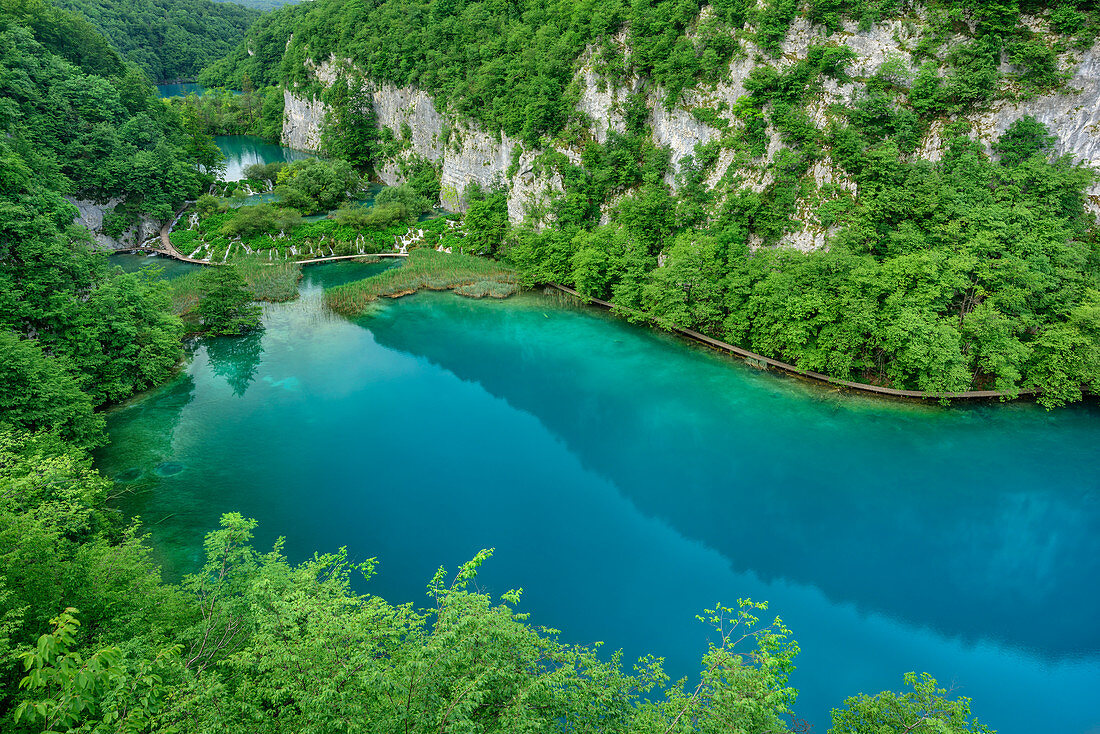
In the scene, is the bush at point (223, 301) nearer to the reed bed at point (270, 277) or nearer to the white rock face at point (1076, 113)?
the reed bed at point (270, 277)

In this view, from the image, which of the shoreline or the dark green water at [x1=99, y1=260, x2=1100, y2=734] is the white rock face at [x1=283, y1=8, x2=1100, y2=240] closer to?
the shoreline

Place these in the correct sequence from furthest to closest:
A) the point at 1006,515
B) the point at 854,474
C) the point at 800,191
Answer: the point at 800,191 < the point at 854,474 < the point at 1006,515

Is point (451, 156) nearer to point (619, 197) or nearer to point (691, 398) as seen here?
point (619, 197)

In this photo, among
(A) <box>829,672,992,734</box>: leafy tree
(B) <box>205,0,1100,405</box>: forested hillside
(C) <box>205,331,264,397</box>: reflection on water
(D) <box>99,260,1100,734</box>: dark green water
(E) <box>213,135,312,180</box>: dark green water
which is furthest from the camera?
(E) <box>213,135,312,180</box>: dark green water

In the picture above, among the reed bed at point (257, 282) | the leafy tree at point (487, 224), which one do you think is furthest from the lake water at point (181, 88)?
the leafy tree at point (487, 224)

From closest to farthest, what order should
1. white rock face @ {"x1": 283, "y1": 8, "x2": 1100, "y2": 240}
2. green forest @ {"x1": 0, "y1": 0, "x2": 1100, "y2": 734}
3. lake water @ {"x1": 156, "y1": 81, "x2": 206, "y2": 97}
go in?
green forest @ {"x1": 0, "y1": 0, "x2": 1100, "y2": 734} → white rock face @ {"x1": 283, "y1": 8, "x2": 1100, "y2": 240} → lake water @ {"x1": 156, "y1": 81, "x2": 206, "y2": 97}

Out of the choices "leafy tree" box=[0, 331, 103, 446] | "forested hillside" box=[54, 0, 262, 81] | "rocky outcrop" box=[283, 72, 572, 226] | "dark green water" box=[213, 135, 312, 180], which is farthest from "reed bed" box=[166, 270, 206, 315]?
"forested hillside" box=[54, 0, 262, 81]

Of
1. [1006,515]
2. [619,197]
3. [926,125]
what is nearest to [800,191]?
[926,125]
